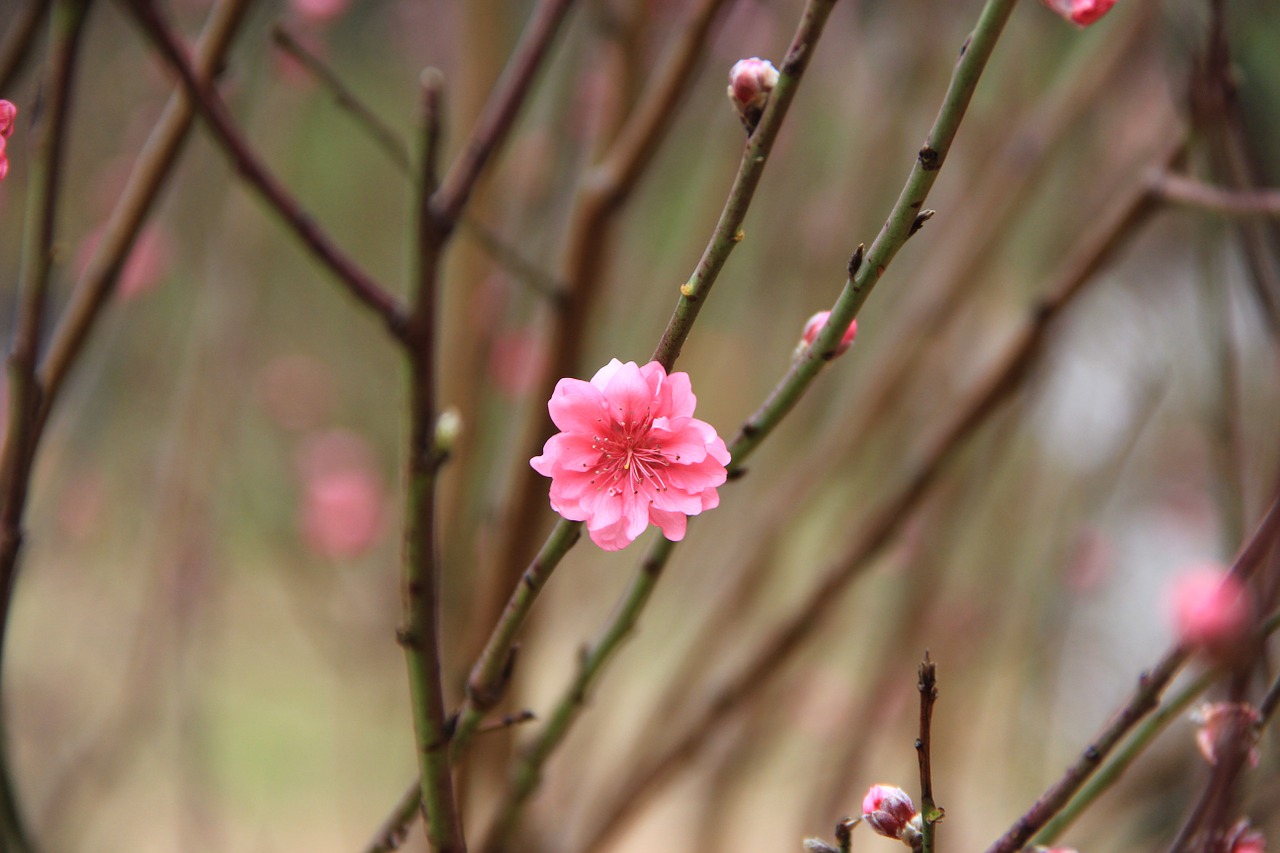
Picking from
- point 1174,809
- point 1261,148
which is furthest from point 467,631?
point 1261,148

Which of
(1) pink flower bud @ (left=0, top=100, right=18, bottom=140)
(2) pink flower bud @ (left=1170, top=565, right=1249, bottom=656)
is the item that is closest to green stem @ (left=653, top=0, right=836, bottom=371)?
(2) pink flower bud @ (left=1170, top=565, right=1249, bottom=656)

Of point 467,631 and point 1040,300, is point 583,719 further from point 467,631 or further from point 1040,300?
point 1040,300

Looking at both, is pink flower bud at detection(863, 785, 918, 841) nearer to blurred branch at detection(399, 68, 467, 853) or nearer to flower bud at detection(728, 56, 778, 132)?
blurred branch at detection(399, 68, 467, 853)

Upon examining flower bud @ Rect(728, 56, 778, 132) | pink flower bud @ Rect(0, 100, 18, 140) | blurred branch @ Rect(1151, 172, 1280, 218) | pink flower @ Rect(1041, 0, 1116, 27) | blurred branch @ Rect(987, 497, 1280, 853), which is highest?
blurred branch @ Rect(1151, 172, 1280, 218)

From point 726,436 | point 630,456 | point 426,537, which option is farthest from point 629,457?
point 726,436

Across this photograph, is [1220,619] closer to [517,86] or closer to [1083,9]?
[1083,9]

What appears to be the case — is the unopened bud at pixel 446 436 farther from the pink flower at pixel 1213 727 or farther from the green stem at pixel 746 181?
the pink flower at pixel 1213 727
